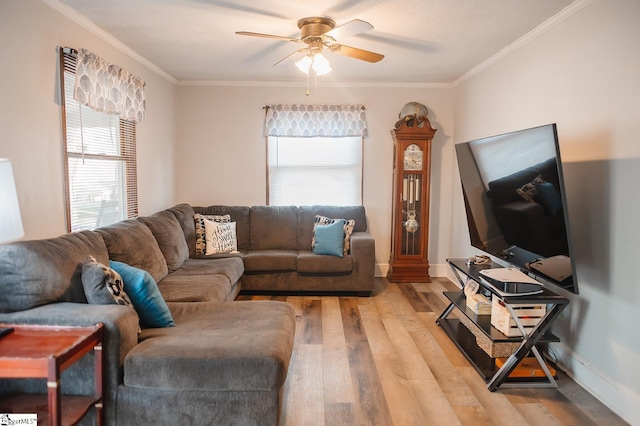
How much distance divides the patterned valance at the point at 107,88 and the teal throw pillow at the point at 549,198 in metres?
3.10

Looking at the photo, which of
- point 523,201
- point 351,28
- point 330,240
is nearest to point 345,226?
point 330,240

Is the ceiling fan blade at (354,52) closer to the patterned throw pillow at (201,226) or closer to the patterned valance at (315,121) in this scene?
the patterned valance at (315,121)

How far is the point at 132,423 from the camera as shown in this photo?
1.99 metres

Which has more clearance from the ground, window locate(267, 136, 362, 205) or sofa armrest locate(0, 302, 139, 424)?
window locate(267, 136, 362, 205)

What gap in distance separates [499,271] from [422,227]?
2137 millimetres

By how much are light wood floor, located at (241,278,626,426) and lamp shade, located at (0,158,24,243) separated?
160 cm

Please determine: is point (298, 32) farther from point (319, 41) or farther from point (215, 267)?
point (215, 267)

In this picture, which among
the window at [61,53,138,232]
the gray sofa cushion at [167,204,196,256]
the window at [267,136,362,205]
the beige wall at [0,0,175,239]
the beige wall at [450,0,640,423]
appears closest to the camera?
the beige wall at [450,0,640,423]

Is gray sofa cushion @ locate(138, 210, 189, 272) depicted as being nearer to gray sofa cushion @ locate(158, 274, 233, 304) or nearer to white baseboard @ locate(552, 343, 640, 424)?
gray sofa cushion @ locate(158, 274, 233, 304)

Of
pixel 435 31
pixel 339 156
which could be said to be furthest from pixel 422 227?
pixel 435 31

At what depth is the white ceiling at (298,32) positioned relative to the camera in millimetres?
2736

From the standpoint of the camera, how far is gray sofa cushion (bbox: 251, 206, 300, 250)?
4.85 metres

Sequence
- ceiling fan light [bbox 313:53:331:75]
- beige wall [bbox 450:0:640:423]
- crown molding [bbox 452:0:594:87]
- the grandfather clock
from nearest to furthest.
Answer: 1. beige wall [bbox 450:0:640:423]
2. crown molding [bbox 452:0:594:87]
3. ceiling fan light [bbox 313:53:331:75]
4. the grandfather clock

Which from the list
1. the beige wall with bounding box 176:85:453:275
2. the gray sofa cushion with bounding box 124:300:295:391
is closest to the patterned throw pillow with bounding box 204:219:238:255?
the beige wall with bounding box 176:85:453:275
